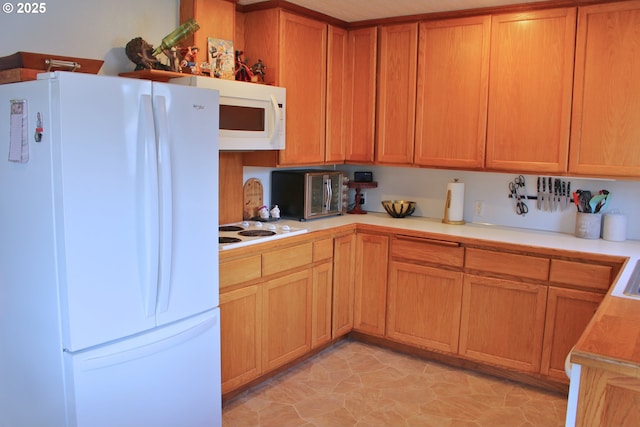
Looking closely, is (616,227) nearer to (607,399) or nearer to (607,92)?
(607,92)

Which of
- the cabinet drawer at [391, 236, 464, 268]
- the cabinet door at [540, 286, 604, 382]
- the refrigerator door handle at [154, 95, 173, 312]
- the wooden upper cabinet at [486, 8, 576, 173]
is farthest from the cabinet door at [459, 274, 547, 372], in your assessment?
the refrigerator door handle at [154, 95, 173, 312]

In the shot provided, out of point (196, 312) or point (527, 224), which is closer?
point (196, 312)

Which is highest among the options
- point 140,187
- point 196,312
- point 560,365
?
point 140,187

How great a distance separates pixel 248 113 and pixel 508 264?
1807 millimetres

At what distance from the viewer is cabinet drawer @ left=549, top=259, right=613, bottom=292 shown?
3.01m

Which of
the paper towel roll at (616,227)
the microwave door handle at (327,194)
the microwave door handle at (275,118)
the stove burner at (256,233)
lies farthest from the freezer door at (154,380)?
the paper towel roll at (616,227)

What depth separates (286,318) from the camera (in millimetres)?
3365

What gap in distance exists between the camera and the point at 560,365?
321 cm

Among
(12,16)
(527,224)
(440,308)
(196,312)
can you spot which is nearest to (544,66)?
(527,224)

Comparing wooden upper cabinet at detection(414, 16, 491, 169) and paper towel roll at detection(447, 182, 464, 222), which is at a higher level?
wooden upper cabinet at detection(414, 16, 491, 169)

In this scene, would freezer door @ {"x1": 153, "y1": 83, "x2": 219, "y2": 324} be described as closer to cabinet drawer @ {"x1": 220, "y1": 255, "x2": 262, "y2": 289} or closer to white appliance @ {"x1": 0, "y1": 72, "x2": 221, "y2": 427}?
white appliance @ {"x1": 0, "y1": 72, "x2": 221, "y2": 427}

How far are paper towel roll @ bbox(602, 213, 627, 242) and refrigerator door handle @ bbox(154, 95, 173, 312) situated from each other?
8.69ft

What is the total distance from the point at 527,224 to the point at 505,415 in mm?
1353

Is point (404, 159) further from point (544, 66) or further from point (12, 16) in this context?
point (12, 16)
